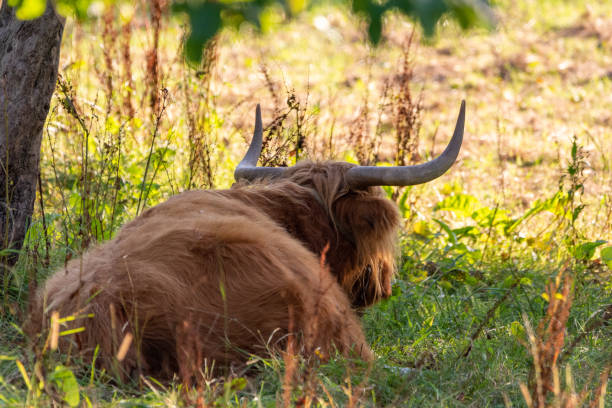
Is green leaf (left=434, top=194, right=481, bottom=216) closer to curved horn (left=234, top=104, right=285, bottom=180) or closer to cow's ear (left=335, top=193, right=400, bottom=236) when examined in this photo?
curved horn (left=234, top=104, right=285, bottom=180)

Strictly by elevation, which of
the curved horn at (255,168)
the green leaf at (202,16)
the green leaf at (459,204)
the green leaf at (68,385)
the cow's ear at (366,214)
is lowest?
the green leaf at (68,385)

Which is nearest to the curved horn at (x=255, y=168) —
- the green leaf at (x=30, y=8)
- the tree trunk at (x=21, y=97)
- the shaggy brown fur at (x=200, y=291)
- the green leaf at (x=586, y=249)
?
the shaggy brown fur at (x=200, y=291)

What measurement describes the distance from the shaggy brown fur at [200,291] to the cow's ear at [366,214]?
34 centimetres

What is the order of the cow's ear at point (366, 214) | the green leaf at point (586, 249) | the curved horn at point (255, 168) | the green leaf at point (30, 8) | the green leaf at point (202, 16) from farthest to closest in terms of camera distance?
the green leaf at point (586, 249)
the curved horn at point (255, 168)
the cow's ear at point (366, 214)
the green leaf at point (30, 8)
the green leaf at point (202, 16)

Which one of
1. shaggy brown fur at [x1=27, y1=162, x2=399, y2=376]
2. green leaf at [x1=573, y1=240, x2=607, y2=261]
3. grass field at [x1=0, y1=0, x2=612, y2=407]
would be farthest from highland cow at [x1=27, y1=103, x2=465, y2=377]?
green leaf at [x1=573, y1=240, x2=607, y2=261]

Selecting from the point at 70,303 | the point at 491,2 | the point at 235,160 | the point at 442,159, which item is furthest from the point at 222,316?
the point at 235,160

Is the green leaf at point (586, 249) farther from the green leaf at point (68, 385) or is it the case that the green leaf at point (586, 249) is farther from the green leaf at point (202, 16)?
the green leaf at point (202, 16)

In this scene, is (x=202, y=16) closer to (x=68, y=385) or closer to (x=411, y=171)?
(x=68, y=385)

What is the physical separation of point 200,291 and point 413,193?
143 inches

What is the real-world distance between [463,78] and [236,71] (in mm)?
3147

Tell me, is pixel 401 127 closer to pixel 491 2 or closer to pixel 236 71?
pixel 491 2

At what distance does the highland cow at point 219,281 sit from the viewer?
2.69 metres

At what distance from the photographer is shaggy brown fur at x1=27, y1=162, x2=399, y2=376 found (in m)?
2.69

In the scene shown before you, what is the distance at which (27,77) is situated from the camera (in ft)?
12.4
